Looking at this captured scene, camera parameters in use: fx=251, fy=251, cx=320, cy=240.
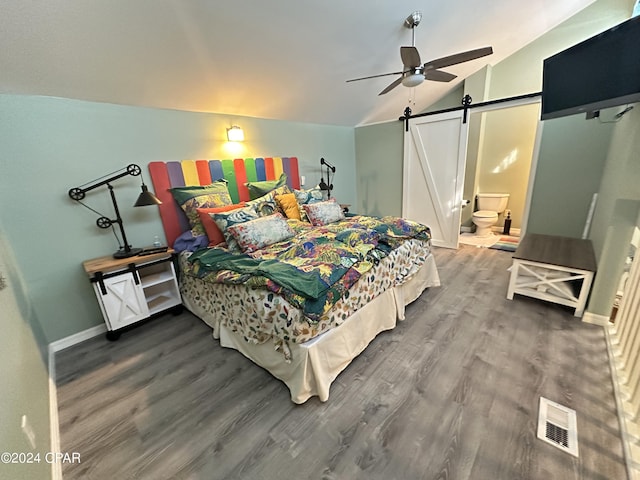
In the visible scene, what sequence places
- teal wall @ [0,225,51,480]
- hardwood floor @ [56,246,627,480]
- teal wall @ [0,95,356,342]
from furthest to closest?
1. teal wall @ [0,95,356,342]
2. hardwood floor @ [56,246,627,480]
3. teal wall @ [0,225,51,480]

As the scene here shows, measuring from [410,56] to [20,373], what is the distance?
312 centimetres

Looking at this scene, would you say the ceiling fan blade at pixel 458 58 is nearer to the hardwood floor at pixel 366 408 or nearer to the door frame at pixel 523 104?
the door frame at pixel 523 104

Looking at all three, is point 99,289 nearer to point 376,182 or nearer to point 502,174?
point 376,182

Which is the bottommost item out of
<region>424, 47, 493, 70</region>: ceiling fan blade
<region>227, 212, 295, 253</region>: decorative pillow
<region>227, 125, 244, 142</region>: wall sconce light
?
<region>227, 212, 295, 253</region>: decorative pillow

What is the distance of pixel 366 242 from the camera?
2068 mm

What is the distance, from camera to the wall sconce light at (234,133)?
2957 millimetres

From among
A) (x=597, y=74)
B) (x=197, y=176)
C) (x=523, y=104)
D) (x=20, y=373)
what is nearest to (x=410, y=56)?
(x=597, y=74)

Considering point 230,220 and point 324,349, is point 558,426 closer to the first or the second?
point 324,349

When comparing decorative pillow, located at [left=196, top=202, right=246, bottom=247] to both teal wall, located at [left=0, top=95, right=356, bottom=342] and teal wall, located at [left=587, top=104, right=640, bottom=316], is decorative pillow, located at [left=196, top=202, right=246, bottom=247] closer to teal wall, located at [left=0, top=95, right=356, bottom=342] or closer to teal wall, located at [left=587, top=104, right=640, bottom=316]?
teal wall, located at [left=0, top=95, right=356, bottom=342]

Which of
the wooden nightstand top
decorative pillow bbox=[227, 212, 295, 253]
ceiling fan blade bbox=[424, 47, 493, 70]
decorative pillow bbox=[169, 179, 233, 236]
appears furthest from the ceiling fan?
the wooden nightstand top

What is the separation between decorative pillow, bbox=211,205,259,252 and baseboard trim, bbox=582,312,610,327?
303 cm

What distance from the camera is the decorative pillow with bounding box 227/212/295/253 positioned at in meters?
2.13

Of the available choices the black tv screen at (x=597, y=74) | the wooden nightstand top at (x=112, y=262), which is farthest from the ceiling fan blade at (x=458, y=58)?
the wooden nightstand top at (x=112, y=262)

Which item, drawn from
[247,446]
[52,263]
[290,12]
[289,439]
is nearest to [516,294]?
[289,439]
